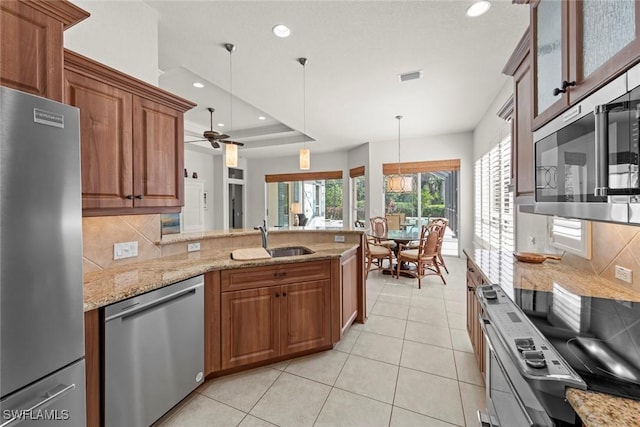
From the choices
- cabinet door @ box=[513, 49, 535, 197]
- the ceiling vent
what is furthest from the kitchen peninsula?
the ceiling vent

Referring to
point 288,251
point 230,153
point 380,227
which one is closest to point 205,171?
point 230,153

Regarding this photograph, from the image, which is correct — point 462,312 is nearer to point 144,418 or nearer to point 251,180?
point 144,418

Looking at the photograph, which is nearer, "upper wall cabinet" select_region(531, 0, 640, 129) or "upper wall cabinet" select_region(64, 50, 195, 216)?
"upper wall cabinet" select_region(531, 0, 640, 129)

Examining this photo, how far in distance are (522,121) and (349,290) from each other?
6.54 ft

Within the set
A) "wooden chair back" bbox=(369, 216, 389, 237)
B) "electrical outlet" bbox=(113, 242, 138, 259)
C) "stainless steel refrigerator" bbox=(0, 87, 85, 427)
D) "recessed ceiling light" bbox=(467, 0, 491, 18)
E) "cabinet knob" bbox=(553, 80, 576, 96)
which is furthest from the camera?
"wooden chair back" bbox=(369, 216, 389, 237)

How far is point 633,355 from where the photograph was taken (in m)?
0.80

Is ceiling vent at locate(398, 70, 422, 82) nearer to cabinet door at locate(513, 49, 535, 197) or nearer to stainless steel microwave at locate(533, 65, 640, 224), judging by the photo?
cabinet door at locate(513, 49, 535, 197)

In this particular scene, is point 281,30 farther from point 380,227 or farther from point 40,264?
point 380,227

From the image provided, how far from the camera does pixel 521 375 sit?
2.72ft

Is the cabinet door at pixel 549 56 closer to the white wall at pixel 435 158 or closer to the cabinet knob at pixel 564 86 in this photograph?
the cabinet knob at pixel 564 86

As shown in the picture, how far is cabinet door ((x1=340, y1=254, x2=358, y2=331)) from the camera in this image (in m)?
2.55

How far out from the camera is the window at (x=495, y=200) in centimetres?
351

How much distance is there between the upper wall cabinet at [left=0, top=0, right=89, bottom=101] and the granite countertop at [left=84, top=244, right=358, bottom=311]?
0.95 metres

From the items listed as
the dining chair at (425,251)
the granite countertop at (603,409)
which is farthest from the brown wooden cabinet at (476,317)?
the dining chair at (425,251)
